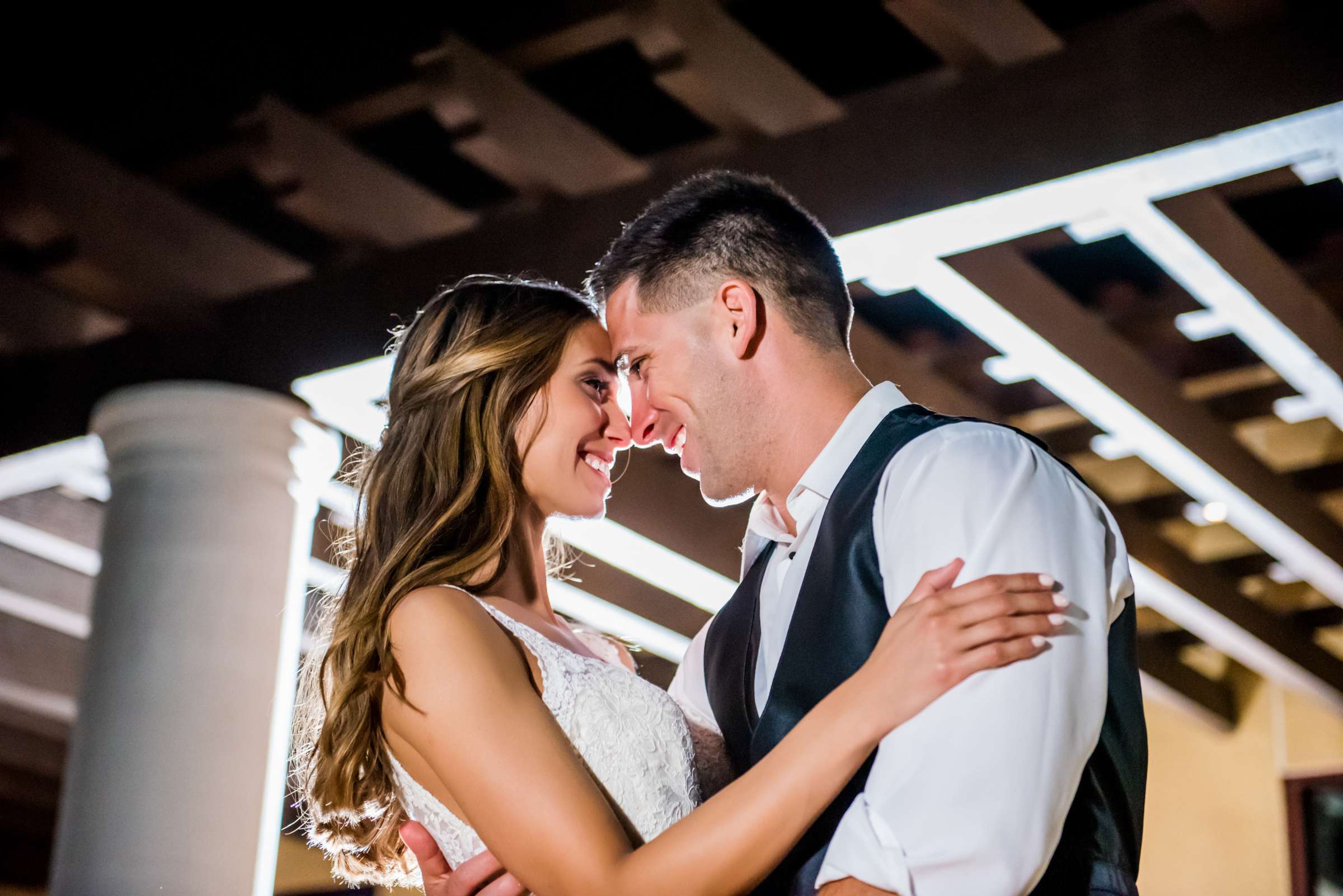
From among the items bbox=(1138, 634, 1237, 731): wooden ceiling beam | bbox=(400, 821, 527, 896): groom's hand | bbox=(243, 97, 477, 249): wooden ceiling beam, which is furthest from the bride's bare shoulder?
bbox=(1138, 634, 1237, 731): wooden ceiling beam

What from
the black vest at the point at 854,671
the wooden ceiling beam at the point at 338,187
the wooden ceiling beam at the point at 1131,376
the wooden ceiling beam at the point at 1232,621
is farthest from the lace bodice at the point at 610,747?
the wooden ceiling beam at the point at 1232,621

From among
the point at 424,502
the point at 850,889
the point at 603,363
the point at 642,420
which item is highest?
the point at 603,363

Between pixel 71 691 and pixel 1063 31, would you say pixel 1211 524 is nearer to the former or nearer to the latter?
pixel 1063 31

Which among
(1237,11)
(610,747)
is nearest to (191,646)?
(610,747)

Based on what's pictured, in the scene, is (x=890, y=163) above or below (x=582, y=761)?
above

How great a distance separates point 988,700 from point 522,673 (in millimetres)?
679

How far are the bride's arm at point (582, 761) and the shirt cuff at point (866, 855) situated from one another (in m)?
0.05

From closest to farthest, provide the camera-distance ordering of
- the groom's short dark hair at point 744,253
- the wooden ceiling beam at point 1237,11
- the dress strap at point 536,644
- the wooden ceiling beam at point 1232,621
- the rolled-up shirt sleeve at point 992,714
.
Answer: the rolled-up shirt sleeve at point 992,714, the dress strap at point 536,644, the groom's short dark hair at point 744,253, the wooden ceiling beam at point 1237,11, the wooden ceiling beam at point 1232,621

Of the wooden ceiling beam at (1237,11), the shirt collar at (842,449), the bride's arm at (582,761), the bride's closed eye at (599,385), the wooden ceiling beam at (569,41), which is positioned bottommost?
the bride's arm at (582,761)

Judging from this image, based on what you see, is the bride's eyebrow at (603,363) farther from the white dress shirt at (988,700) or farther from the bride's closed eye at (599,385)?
the white dress shirt at (988,700)

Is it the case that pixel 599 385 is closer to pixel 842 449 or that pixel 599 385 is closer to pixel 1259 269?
pixel 842 449

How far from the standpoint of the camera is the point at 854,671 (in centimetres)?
154

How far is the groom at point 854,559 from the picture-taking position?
133 centimetres

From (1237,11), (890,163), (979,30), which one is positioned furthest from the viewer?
(890,163)
